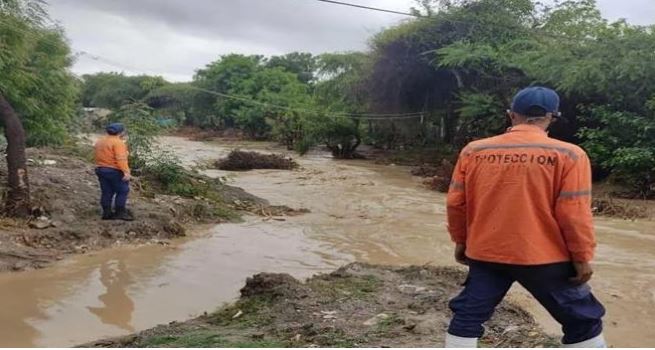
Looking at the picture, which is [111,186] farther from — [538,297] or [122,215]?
[538,297]

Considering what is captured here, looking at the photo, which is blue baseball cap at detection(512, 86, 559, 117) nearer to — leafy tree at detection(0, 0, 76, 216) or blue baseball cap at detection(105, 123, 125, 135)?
blue baseball cap at detection(105, 123, 125, 135)

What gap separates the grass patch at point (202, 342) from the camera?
4852mm

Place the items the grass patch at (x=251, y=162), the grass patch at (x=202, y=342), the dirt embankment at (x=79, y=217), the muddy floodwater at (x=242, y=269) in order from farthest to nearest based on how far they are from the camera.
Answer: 1. the grass patch at (x=251, y=162)
2. the dirt embankment at (x=79, y=217)
3. the muddy floodwater at (x=242, y=269)
4. the grass patch at (x=202, y=342)

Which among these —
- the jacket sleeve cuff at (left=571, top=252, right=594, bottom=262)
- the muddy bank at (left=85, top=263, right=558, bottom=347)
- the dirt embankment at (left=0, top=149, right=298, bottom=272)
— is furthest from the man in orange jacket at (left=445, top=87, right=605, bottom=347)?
the dirt embankment at (left=0, top=149, right=298, bottom=272)

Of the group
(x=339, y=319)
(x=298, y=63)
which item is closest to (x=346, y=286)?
(x=339, y=319)

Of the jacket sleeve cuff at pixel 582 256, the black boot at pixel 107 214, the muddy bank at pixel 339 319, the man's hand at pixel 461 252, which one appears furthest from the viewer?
the black boot at pixel 107 214

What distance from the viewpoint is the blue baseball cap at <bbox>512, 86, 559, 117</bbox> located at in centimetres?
341

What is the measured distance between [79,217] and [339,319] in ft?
20.9

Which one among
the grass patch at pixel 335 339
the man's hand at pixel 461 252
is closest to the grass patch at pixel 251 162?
the grass patch at pixel 335 339

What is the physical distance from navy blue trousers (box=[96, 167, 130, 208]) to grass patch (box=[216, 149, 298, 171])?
1506 centimetres

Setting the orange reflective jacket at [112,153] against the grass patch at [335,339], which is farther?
the orange reflective jacket at [112,153]

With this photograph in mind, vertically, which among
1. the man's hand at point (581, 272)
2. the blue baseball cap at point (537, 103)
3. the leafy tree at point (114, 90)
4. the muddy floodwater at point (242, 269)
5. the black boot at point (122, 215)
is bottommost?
the muddy floodwater at point (242, 269)

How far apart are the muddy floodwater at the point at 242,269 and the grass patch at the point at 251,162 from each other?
993cm

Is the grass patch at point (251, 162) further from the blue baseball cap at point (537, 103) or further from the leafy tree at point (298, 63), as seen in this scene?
the leafy tree at point (298, 63)
